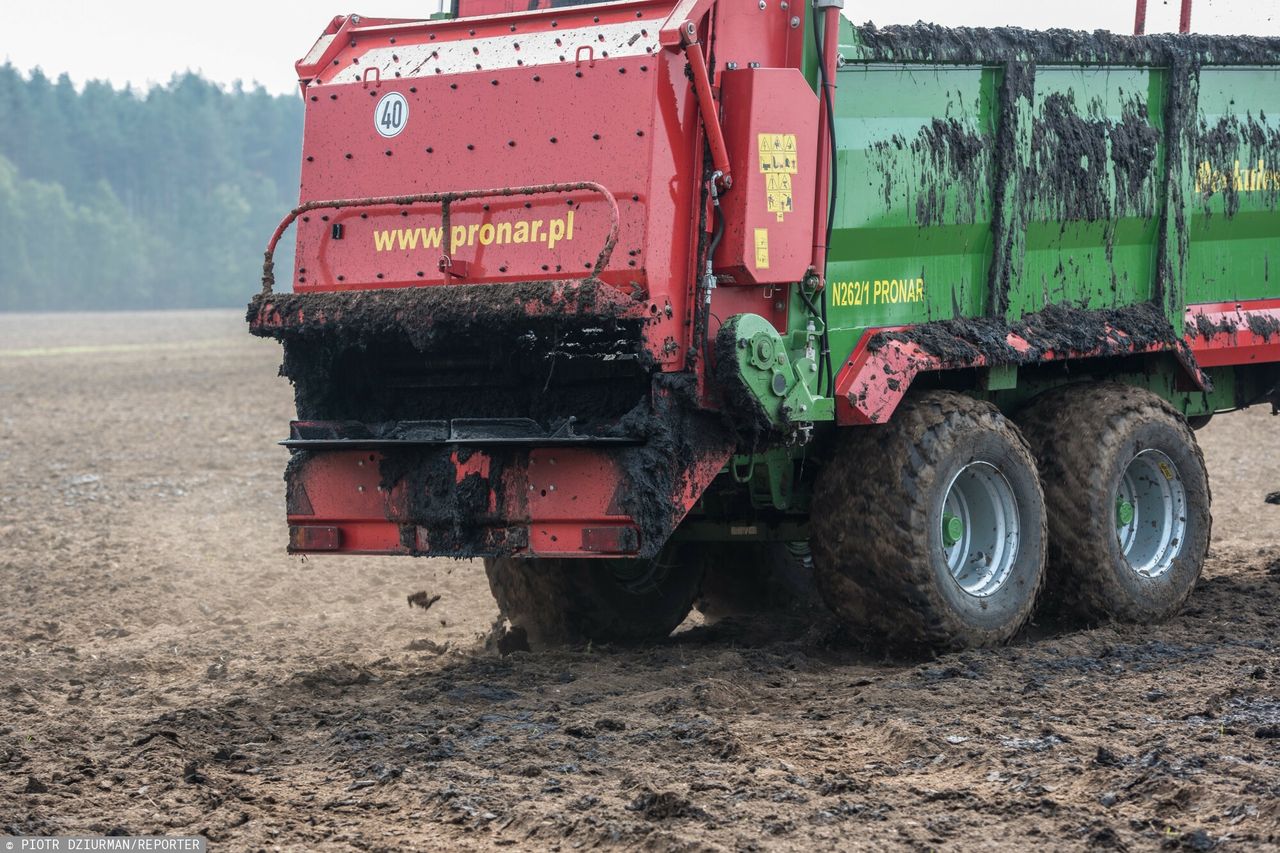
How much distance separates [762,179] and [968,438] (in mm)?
1411

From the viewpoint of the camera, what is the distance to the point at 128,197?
333 ft

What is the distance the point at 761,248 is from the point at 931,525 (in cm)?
132

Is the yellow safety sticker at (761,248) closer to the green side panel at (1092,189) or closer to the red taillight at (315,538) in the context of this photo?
the green side panel at (1092,189)

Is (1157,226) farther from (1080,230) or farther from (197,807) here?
(197,807)

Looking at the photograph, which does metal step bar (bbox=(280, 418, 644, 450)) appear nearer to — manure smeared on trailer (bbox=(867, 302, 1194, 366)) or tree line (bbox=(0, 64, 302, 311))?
manure smeared on trailer (bbox=(867, 302, 1194, 366))

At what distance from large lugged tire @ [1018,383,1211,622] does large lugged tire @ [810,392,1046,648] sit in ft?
1.34

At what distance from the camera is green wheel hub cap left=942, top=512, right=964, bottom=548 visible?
756 cm

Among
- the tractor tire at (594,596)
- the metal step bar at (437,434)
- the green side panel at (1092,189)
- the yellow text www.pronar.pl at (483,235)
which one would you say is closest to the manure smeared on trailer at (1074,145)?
the green side panel at (1092,189)

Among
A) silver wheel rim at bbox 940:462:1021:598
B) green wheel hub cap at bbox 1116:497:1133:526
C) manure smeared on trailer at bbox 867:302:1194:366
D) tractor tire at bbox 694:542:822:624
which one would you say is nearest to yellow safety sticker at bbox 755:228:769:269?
manure smeared on trailer at bbox 867:302:1194:366

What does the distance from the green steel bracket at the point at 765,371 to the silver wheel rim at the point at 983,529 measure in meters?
0.98

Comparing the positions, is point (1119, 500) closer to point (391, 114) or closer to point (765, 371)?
point (765, 371)

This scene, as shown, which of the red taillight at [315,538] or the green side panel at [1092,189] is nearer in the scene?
the red taillight at [315,538]

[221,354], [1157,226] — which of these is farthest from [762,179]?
[221,354]

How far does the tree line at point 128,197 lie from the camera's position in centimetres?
9025
